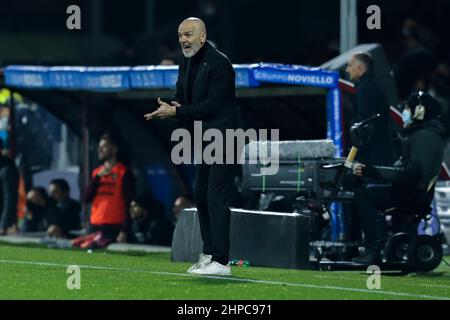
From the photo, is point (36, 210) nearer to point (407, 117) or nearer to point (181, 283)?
point (407, 117)

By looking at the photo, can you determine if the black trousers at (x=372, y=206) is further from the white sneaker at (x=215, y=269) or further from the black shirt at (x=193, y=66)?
the black shirt at (x=193, y=66)

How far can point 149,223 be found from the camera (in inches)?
779

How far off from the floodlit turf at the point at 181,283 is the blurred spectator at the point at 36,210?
558cm

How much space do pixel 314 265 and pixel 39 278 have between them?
3021 mm

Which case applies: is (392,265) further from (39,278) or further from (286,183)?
(39,278)

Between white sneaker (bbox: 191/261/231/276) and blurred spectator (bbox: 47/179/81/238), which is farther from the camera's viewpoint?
blurred spectator (bbox: 47/179/81/238)

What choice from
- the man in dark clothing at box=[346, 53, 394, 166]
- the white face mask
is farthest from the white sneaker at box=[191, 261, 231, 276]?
the man in dark clothing at box=[346, 53, 394, 166]

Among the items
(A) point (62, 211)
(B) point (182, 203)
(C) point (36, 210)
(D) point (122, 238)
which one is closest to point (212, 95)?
(B) point (182, 203)

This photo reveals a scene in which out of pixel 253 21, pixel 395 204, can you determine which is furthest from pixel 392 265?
pixel 253 21

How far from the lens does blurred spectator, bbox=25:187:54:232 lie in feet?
71.0

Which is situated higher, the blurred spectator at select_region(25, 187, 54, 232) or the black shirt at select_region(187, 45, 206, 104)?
the black shirt at select_region(187, 45, 206, 104)

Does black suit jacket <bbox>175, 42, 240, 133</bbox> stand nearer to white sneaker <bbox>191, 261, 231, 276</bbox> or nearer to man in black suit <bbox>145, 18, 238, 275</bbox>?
man in black suit <bbox>145, 18, 238, 275</bbox>

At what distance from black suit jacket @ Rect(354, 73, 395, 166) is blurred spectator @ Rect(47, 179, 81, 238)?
553 cm

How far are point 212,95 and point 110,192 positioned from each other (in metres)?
6.41
